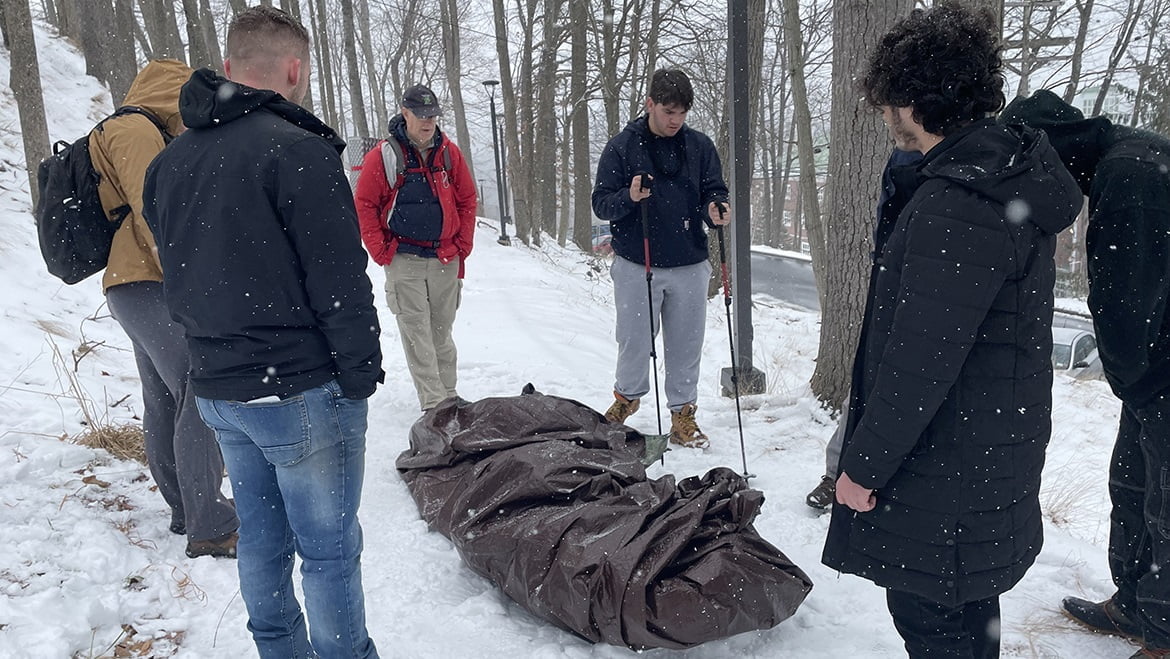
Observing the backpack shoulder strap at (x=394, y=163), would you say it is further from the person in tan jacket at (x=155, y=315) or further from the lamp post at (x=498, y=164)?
the lamp post at (x=498, y=164)

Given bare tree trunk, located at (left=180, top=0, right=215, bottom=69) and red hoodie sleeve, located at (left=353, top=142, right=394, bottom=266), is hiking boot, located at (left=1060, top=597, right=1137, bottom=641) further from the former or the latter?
bare tree trunk, located at (left=180, top=0, right=215, bottom=69)

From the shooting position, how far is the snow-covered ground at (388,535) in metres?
2.68

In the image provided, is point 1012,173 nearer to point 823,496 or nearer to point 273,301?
point 273,301

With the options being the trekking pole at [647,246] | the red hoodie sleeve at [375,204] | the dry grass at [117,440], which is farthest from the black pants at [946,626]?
the dry grass at [117,440]

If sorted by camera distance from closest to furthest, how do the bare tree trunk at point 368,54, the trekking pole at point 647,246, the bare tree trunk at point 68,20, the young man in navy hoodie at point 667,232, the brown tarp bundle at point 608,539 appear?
the brown tarp bundle at point 608,539, the trekking pole at point 647,246, the young man in navy hoodie at point 667,232, the bare tree trunk at point 68,20, the bare tree trunk at point 368,54

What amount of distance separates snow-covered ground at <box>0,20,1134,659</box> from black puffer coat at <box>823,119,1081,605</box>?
91cm

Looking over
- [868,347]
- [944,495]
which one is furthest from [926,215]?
[944,495]

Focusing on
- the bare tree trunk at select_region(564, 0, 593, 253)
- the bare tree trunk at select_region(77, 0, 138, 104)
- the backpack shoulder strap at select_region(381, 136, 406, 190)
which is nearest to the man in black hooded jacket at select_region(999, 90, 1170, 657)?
the backpack shoulder strap at select_region(381, 136, 406, 190)

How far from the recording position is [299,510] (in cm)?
215

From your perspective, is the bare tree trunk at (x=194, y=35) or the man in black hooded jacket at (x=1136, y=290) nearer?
the man in black hooded jacket at (x=1136, y=290)

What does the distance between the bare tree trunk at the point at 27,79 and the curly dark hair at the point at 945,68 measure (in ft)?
24.6

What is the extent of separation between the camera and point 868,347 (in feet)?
6.70

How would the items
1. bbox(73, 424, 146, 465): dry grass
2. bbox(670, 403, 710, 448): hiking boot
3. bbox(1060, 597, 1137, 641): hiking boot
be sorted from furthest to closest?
1. bbox(670, 403, 710, 448): hiking boot
2. bbox(73, 424, 146, 465): dry grass
3. bbox(1060, 597, 1137, 641): hiking boot

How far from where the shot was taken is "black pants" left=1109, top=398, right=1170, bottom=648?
2297mm
